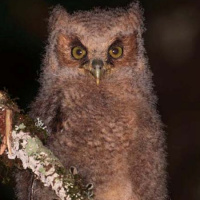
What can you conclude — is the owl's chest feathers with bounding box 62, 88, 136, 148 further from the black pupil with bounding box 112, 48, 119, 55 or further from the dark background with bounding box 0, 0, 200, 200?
the dark background with bounding box 0, 0, 200, 200

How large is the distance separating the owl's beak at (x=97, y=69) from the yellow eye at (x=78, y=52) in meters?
0.12

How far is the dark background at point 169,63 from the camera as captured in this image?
5.65m

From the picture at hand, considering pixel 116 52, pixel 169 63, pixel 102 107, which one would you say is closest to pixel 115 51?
pixel 116 52

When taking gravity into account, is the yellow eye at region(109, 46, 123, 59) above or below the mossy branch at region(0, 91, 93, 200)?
above

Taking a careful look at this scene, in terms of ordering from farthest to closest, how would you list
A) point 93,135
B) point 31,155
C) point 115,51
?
point 115,51, point 93,135, point 31,155

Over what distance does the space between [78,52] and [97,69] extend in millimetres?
240

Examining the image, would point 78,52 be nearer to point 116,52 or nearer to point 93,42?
point 93,42

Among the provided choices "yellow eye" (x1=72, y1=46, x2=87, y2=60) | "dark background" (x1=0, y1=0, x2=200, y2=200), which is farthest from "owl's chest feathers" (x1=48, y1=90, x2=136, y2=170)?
"dark background" (x1=0, y1=0, x2=200, y2=200)

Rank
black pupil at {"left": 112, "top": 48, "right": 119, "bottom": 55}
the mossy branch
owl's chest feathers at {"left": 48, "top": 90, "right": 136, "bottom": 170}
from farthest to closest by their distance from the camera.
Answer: black pupil at {"left": 112, "top": 48, "right": 119, "bottom": 55}
owl's chest feathers at {"left": 48, "top": 90, "right": 136, "bottom": 170}
the mossy branch

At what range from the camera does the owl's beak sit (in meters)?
3.03

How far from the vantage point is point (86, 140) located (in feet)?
9.83

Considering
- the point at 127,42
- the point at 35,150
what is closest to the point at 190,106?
the point at 127,42

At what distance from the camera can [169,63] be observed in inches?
233

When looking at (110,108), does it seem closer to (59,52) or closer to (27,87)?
(59,52)
